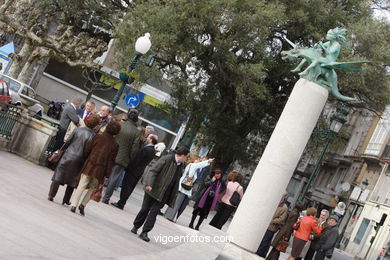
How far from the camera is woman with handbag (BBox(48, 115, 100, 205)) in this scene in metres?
13.7

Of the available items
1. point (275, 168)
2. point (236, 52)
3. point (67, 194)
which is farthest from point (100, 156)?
point (236, 52)

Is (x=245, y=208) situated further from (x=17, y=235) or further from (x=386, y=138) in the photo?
(x=386, y=138)

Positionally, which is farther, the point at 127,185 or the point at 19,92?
the point at 19,92

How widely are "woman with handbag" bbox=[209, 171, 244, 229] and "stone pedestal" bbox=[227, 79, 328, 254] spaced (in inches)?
196

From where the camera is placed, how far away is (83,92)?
172ft

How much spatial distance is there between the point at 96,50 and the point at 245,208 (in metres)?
27.0

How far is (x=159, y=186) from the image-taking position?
1382 centimetres

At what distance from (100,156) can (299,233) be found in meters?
5.77

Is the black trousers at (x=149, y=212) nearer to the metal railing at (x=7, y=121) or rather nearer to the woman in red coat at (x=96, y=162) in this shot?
the woman in red coat at (x=96, y=162)

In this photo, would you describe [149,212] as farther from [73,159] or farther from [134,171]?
[134,171]

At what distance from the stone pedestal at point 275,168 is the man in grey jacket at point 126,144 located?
13.5ft

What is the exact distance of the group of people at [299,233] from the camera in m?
17.6

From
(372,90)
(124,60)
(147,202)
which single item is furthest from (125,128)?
(372,90)

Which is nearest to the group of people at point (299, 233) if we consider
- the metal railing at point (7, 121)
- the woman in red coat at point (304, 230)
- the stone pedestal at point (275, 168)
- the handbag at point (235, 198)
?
the woman in red coat at point (304, 230)
